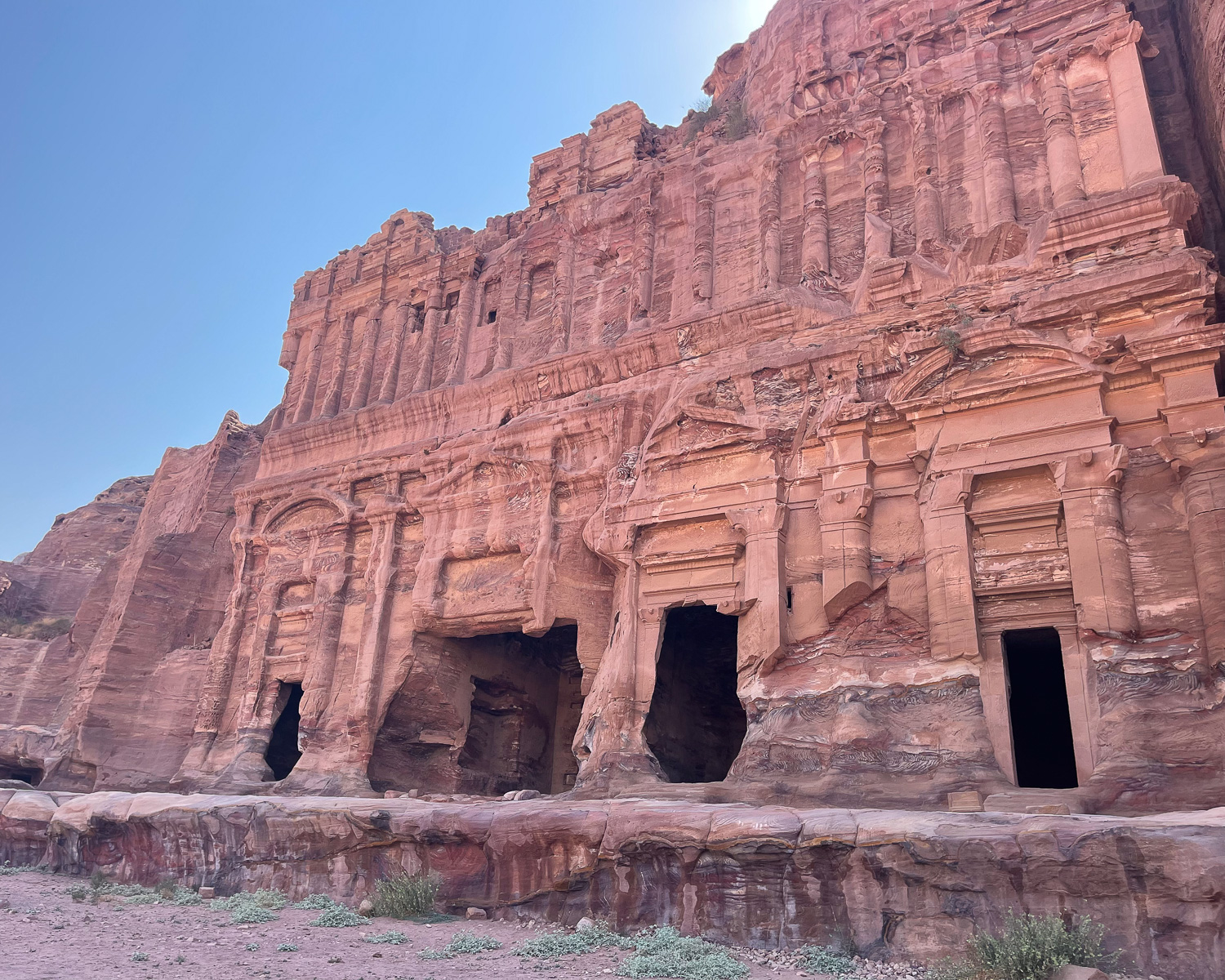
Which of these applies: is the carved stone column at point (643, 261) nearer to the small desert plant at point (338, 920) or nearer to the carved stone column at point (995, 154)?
the carved stone column at point (995, 154)

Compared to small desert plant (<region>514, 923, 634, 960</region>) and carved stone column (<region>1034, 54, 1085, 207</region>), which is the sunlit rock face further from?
small desert plant (<region>514, 923, 634, 960</region>)

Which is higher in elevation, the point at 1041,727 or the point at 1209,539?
the point at 1209,539

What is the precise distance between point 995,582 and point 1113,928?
4.89 meters

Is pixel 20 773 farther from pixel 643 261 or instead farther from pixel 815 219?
pixel 815 219

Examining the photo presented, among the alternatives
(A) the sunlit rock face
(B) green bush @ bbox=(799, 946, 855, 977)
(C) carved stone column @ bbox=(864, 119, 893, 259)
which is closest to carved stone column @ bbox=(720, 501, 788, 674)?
(A) the sunlit rock face

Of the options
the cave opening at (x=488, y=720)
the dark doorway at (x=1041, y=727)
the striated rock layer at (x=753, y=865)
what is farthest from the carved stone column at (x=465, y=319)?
the dark doorway at (x=1041, y=727)

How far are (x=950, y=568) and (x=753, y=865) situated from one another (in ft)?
14.7

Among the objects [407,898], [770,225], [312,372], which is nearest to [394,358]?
[312,372]

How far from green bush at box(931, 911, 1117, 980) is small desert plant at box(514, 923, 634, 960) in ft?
8.93

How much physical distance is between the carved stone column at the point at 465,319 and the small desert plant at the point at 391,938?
38.5 feet

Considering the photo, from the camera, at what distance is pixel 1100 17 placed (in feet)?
43.3

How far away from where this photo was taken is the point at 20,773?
2050 centimetres

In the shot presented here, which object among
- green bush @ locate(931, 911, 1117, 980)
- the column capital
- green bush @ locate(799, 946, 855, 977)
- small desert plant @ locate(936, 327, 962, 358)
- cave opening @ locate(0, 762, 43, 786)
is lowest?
green bush @ locate(799, 946, 855, 977)

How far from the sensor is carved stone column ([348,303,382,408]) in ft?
65.3
